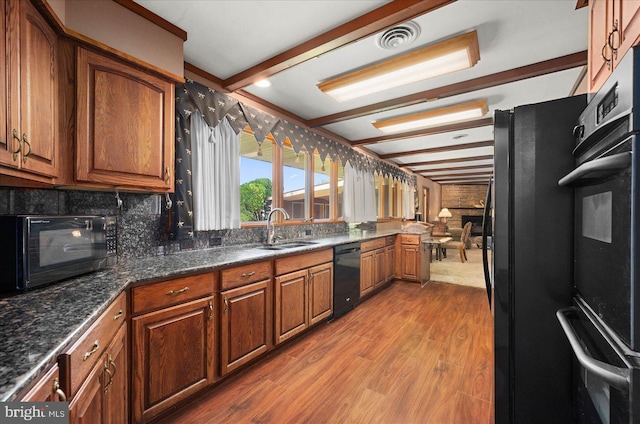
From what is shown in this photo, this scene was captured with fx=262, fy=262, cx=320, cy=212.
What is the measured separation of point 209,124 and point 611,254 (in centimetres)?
255

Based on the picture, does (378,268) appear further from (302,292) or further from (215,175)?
(215,175)

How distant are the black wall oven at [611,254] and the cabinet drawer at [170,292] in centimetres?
179

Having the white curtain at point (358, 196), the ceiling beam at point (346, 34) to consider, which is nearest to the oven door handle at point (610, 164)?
the ceiling beam at point (346, 34)

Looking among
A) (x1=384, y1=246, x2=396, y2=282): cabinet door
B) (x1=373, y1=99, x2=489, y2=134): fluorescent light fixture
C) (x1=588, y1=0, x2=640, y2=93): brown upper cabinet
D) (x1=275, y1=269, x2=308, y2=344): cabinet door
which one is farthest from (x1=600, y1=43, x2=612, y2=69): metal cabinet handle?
(x1=384, y1=246, x2=396, y2=282): cabinet door

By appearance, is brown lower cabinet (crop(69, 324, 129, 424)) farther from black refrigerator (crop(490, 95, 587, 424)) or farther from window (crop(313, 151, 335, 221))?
window (crop(313, 151, 335, 221))

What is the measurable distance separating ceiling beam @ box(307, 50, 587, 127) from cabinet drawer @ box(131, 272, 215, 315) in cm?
249

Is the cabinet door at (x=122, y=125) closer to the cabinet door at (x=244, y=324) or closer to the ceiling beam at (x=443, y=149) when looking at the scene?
the cabinet door at (x=244, y=324)

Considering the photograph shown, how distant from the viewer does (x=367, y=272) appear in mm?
3793

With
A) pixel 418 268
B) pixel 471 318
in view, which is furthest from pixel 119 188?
pixel 418 268

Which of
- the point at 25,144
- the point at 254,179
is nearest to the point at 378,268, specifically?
the point at 254,179

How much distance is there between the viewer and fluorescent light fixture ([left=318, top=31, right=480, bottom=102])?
1861 mm

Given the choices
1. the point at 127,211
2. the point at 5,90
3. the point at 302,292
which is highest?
the point at 5,90

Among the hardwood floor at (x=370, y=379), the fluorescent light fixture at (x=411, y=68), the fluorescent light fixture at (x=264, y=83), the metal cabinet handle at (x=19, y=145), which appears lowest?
the hardwood floor at (x=370, y=379)

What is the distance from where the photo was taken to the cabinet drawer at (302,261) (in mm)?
2349
